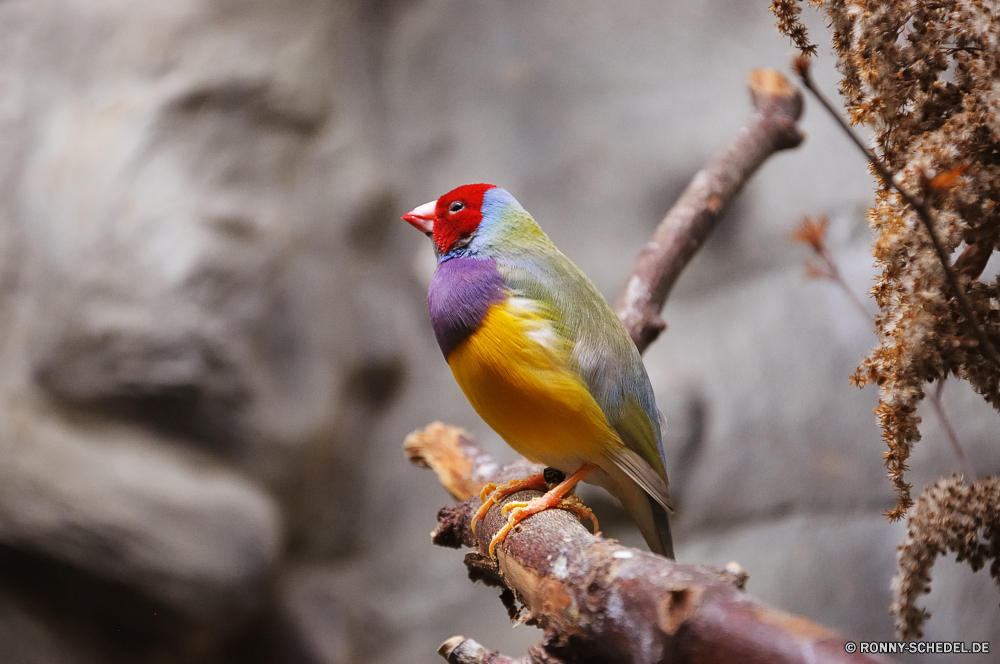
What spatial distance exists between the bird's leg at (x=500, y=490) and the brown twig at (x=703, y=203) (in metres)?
0.57

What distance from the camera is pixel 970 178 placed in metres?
1.07

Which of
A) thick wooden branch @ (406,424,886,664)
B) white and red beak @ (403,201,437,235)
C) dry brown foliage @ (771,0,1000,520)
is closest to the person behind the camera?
thick wooden branch @ (406,424,886,664)

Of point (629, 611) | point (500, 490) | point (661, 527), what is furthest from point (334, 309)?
point (629, 611)

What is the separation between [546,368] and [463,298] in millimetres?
247

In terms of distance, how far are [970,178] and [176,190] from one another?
3033mm

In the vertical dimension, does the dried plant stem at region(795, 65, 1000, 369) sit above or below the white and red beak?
below

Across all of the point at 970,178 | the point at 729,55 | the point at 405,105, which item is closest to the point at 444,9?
the point at 405,105

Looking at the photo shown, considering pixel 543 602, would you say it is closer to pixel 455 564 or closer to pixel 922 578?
pixel 922 578

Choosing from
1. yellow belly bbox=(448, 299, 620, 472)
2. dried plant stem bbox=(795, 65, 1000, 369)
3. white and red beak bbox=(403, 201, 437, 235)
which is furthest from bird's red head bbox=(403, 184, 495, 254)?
dried plant stem bbox=(795, 65, 1000, 369)

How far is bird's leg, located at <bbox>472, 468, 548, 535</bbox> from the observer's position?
1.63m

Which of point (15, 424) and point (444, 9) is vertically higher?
point (444, 9)

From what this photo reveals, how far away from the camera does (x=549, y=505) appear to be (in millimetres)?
1490

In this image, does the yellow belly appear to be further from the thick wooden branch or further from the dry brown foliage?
the dry brown foliage

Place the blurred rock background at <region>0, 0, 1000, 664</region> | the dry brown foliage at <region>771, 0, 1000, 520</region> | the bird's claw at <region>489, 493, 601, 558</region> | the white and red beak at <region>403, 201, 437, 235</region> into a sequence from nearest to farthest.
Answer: the dry brown foliage at <region>771, 0, 1000, 520</region> → the bird's claw at <region>489, 493, 601, 558</region> → the white and red beak at <region>403, 201, 437, 235</region> → the blurred rock background at <region>0, 0, 1000, 664</region>
